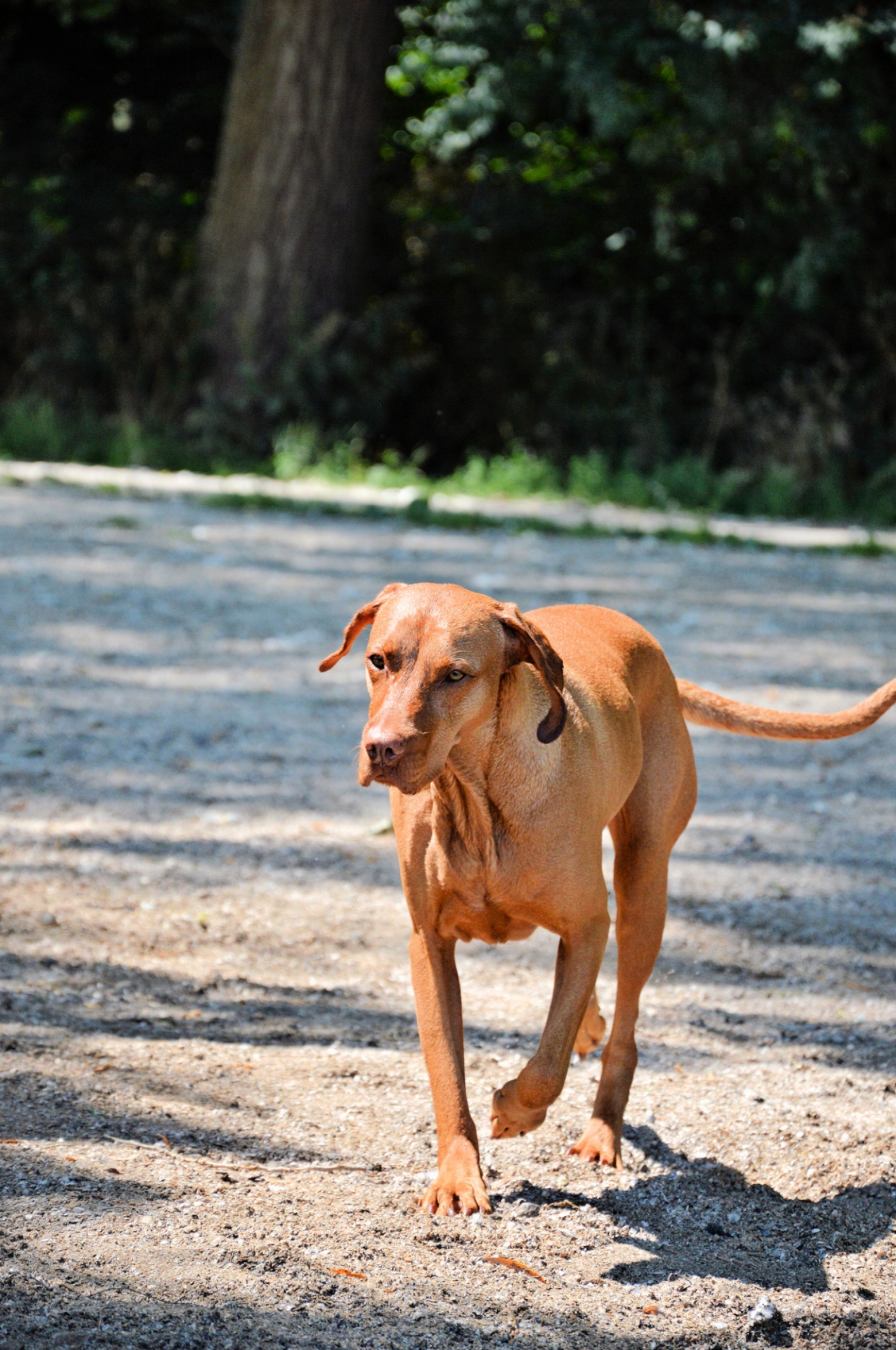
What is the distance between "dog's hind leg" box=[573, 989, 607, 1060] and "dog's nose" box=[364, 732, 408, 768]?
128 centimetres

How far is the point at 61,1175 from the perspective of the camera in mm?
2684

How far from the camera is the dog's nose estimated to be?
7.55 ft

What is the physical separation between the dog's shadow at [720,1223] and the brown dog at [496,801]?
0.15 m

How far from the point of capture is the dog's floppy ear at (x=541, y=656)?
253 centimetres

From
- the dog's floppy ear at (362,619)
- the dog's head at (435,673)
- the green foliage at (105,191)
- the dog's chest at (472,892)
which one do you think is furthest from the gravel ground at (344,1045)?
the green foliage at (105,191)

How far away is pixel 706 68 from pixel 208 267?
465 cm

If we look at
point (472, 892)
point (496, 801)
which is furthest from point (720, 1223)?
point (496, 801)

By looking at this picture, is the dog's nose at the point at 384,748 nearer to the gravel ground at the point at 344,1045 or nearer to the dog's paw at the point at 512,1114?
the dog's paw at the point at 512,1114

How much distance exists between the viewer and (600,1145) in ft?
10.1

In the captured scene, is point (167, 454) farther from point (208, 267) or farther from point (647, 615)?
point (647, 615)

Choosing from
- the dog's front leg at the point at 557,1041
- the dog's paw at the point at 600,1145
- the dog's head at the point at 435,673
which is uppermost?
the dog's head at the point at 435,673

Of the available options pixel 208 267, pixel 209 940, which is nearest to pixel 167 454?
pixel 208 267

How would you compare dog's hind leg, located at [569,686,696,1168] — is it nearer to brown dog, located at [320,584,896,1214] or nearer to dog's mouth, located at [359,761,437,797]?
brown dog, located at [320,584,896,1214]

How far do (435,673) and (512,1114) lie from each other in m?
0.90
